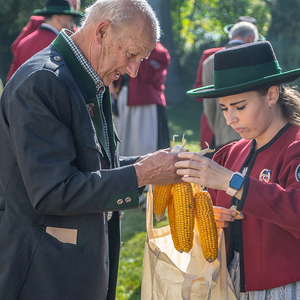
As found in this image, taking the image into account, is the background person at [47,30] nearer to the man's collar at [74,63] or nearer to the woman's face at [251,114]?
the man's collar at [74,63]

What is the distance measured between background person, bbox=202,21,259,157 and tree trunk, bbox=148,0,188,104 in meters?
13.6

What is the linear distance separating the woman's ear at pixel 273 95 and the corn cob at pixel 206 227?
0.68 metres

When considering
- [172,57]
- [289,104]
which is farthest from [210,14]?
[289,104]

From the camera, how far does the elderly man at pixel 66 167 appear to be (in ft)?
6.48

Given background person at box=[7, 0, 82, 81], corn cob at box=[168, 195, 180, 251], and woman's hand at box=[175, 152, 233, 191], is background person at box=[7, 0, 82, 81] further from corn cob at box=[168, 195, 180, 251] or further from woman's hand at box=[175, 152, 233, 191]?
woman's hand at box=[175, 152, 233, 191]

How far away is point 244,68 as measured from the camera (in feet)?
7.80

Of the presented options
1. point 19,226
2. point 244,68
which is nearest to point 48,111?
point 19,226

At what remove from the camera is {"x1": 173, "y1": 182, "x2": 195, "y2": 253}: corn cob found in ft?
7.48

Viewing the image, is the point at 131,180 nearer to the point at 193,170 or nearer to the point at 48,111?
the point at 193,170

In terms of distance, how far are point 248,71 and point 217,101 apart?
3.68 metres

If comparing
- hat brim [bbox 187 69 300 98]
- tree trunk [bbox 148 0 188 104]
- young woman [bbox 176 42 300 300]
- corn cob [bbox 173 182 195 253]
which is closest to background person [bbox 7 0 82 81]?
young woman [bbox 176 42 300 300]

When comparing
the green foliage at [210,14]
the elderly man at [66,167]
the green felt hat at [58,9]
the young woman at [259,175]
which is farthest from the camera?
the green foliage at [210,14]

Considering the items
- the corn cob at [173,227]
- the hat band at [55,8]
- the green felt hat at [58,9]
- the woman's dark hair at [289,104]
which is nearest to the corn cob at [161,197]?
the corn cob at [173,227]

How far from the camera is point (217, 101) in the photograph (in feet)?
19.7
